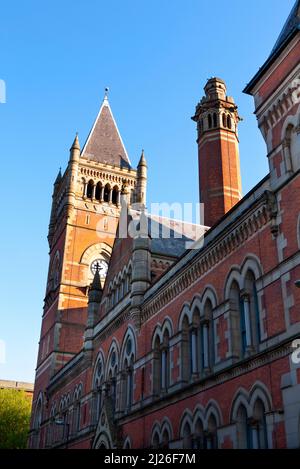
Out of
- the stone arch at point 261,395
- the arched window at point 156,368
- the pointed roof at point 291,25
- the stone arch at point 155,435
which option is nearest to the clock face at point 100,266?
the arched window at point 156,368

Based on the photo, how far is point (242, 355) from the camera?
18.4 meters

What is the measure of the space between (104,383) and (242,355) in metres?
15.6

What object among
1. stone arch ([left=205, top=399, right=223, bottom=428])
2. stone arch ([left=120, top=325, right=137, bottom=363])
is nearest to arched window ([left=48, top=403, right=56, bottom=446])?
stone arch ([left=120, top=325, right=137, bottom=363])

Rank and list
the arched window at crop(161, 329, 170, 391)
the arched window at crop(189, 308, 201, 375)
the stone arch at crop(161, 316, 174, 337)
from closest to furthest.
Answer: the arched window at crop(189, 308, 201, 375) < the arched window at crop(161, 329, 170, 391) < the stone arch at crop(161, 316, 174, 337)

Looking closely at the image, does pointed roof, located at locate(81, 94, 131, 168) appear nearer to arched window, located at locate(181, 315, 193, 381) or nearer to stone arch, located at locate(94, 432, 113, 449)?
stone arch, located at locate(94, 432, 113, 449)

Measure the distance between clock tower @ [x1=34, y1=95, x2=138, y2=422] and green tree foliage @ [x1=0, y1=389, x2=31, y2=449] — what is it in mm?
12092

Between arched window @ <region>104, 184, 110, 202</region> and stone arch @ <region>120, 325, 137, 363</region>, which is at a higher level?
arched window @ <region>104, 184, 110, 202</region>

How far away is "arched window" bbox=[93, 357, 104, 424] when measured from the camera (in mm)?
32659

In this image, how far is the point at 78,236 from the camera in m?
54.3

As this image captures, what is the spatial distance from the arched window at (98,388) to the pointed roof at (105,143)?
1209 inches

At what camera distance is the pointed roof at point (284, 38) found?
58.4 feet
